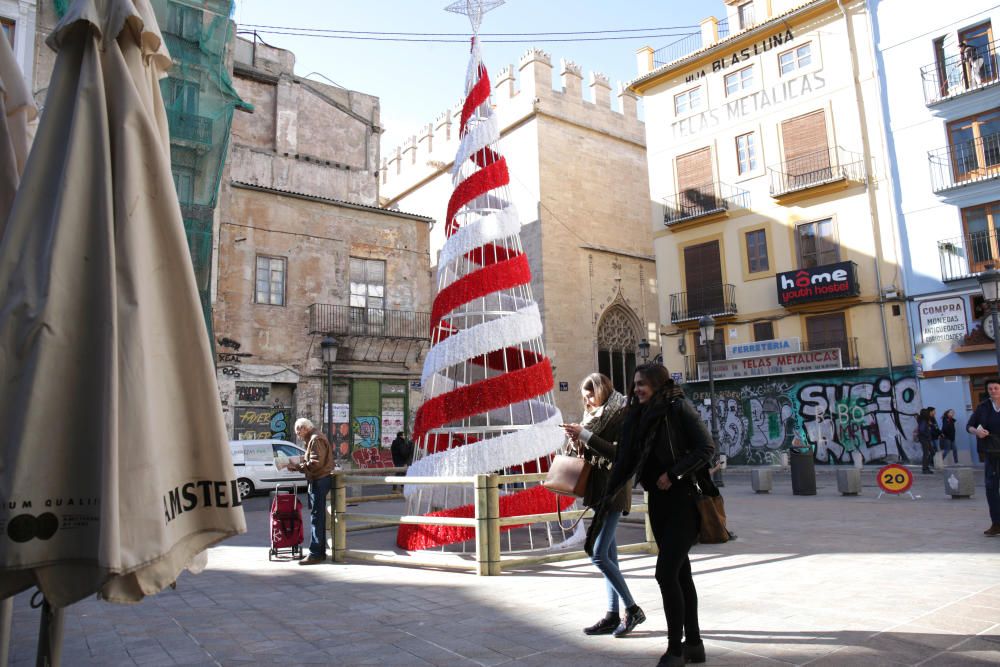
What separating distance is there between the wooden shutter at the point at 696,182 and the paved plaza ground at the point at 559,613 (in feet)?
67.6

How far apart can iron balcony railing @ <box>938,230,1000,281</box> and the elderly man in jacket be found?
20134 millimetres

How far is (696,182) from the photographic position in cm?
2789

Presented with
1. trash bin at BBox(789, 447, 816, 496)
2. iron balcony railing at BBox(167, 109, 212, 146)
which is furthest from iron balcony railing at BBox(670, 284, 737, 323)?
iron balcony railing at BBox(167, 109, 212, 146)

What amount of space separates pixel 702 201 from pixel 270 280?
15998 millimetres

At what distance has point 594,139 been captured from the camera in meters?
32.8

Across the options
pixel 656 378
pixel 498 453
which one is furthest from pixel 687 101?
pixel 656 378

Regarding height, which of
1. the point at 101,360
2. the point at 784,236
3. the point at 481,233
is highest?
the point at 784,236

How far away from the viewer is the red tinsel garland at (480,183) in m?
8.66

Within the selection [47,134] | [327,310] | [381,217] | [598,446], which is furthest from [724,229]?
[47,134]

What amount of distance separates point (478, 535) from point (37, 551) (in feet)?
15.8

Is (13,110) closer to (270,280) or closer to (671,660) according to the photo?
(671,660)

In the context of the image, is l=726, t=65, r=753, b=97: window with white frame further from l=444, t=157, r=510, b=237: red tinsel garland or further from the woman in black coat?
the woman in black coat

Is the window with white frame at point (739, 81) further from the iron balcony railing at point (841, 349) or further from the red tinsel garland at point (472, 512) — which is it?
the red tinsel garland at point (472, 512)

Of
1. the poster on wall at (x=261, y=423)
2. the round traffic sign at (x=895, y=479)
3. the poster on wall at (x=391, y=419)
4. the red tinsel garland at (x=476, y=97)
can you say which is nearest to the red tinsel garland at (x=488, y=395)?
the red tinsel garland at (x=476, y=97)
